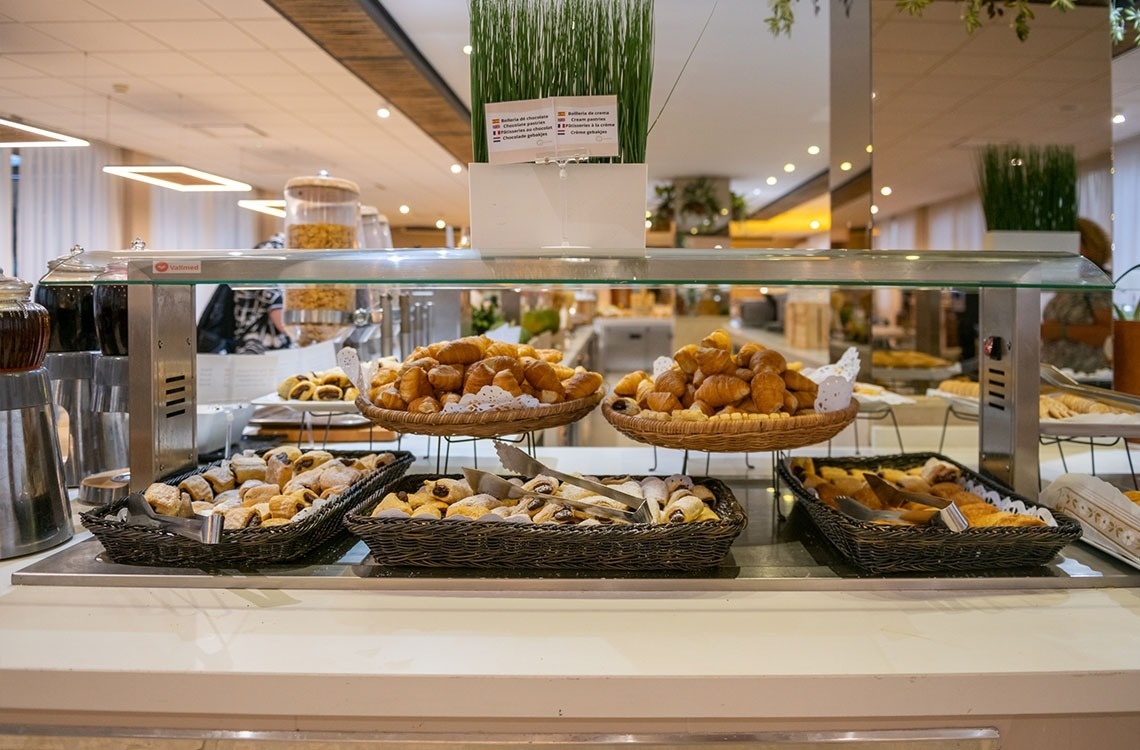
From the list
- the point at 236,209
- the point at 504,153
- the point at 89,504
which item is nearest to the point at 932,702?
the point at 504,153

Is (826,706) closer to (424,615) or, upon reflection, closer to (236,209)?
(424,615)

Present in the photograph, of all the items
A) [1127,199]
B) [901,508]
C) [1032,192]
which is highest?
[1127,199]

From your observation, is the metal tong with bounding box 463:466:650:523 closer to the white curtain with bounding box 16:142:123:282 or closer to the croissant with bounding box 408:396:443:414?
the croissant with bounding box 408:396:443:414

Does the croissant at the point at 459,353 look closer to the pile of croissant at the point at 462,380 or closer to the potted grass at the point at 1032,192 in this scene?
the pile of croissant at the point at 462,380

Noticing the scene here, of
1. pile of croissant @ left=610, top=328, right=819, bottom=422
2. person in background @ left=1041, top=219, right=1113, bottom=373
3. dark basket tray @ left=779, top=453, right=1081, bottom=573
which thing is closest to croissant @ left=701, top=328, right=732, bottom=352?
pile of croissant @ left=610, top=328, right=819, bottom=422

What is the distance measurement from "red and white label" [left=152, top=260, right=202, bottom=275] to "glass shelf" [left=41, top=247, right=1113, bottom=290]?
0.13 ft

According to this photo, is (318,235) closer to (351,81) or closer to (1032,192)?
(1032,192)

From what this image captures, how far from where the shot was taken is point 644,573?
116 cm

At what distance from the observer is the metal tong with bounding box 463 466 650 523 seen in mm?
1159

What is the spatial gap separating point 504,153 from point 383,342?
1.57m

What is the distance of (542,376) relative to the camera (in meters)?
1.45

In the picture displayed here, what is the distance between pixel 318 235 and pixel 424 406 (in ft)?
2.10

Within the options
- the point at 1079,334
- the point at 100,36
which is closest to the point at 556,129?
the point at 1079,334

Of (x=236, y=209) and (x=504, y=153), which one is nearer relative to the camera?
(x=504, y=153)
